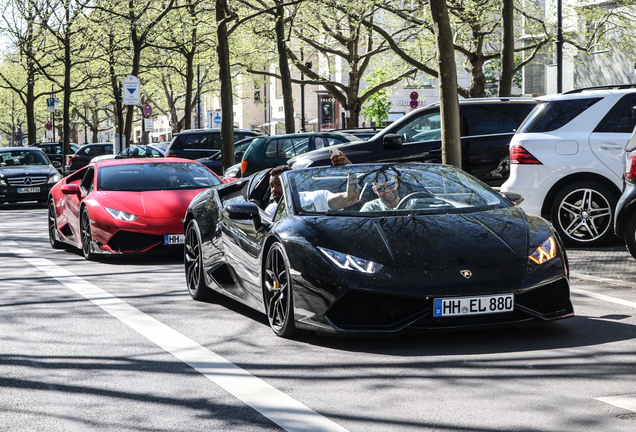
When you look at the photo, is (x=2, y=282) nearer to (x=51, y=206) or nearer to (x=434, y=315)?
(x=51, y=206)

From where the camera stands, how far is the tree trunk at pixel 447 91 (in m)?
12.5

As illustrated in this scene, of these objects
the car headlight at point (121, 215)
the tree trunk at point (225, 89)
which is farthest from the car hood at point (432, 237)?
the tree trunk at point (225, 89)

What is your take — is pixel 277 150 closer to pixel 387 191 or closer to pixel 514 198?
pixel 514 198

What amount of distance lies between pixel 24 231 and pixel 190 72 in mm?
26929

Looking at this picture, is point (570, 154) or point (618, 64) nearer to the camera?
point (570, 154)

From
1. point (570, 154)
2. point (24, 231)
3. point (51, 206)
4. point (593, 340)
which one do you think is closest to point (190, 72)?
point (24, 231)

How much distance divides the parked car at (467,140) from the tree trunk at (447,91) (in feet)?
6.55

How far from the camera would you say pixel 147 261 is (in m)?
11.7

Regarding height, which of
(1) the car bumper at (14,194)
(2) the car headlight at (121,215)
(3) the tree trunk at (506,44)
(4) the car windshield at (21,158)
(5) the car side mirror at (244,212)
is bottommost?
(1) the car bumper at (14,194)

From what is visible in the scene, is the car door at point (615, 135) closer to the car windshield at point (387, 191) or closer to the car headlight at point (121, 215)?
the car windshield at point (387, 191)

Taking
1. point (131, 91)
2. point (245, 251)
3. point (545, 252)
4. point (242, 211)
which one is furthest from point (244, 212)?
point (131, 91)

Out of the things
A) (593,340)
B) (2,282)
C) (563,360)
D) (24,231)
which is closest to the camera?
(563,360)

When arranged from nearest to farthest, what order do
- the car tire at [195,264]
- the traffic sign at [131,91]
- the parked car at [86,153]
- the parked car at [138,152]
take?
the car tire at [195,264]
the traffic sign at [131,91]
the parked car at [138,152]
the parked car at [86,153]

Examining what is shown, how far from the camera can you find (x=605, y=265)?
9656mm
